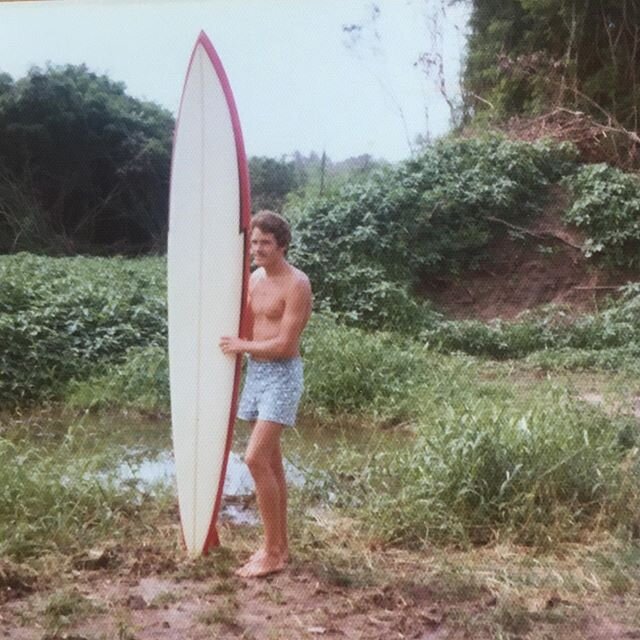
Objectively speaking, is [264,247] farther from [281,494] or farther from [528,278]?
[528,278]

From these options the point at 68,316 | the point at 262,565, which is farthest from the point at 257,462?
the point at 68,316

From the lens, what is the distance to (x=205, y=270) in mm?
2109

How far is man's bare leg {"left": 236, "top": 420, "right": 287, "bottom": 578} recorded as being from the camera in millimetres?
2125

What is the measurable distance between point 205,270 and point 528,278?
15.3ft

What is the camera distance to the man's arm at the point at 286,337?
2075 mm

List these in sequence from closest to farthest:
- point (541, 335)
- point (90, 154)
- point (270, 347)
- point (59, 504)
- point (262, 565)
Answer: point (270, 347), point (262, 565), point (59, 504), point (90, 154), point (541, 335)

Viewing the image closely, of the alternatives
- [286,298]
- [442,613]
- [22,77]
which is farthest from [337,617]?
[22,77]

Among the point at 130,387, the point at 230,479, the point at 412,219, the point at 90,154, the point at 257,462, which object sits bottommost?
the point at 230,479

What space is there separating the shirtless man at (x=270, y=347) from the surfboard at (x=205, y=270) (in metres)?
0.05

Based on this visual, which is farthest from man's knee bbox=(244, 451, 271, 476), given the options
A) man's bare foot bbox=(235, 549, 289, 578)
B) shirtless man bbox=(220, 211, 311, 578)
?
man's bare foot bbox=(235, 549, 289, 578)

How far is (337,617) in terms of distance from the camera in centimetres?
196

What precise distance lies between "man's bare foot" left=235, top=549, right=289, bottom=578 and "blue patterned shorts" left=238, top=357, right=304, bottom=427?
33 centimetres

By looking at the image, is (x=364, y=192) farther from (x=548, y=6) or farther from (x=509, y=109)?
(x=548, y=6)

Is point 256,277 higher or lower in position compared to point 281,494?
higher
